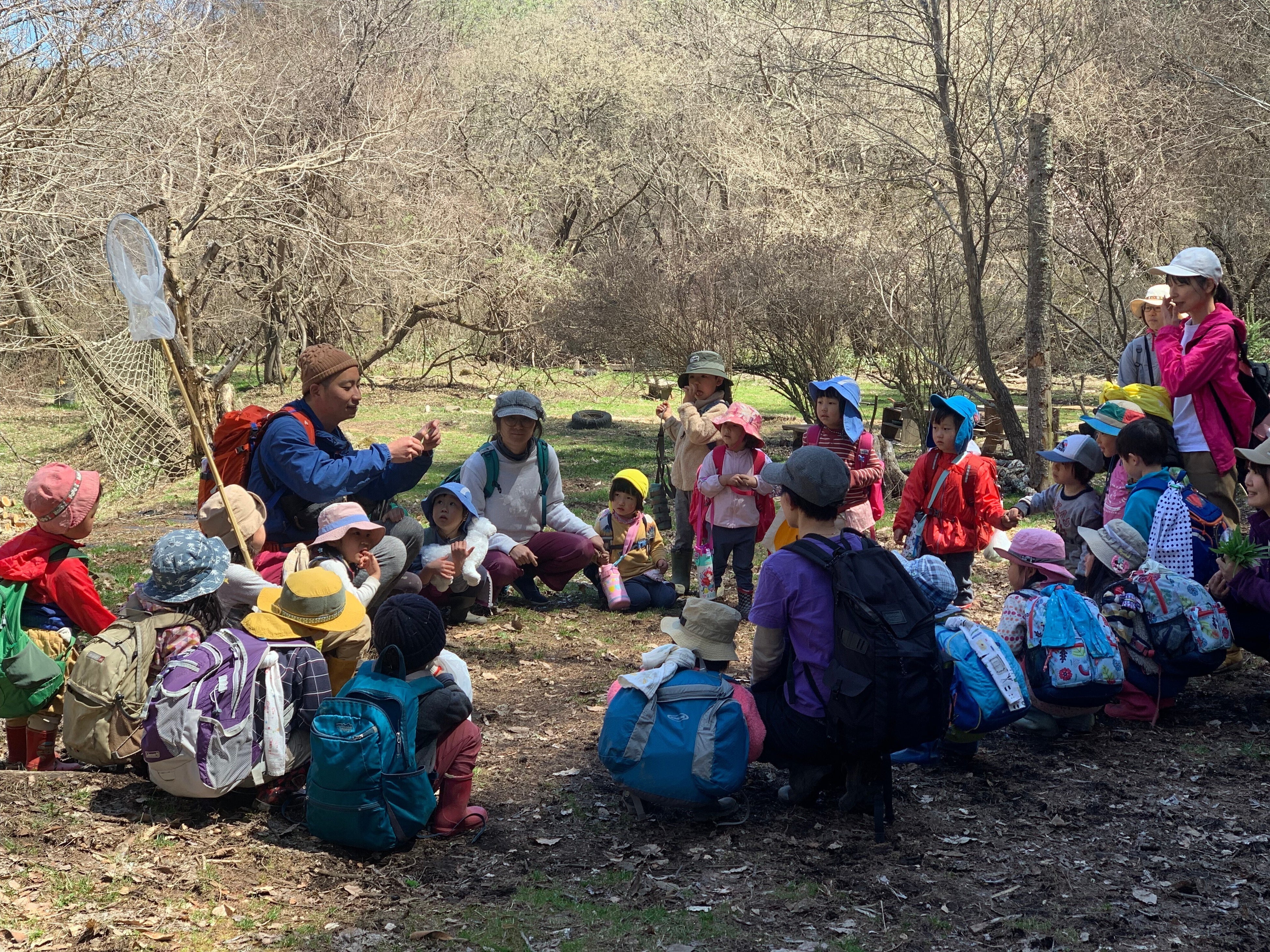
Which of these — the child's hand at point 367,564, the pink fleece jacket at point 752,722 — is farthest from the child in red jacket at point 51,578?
the pink fleece jacket at point 752,722

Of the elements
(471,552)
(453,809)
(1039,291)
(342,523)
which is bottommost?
(453,809)

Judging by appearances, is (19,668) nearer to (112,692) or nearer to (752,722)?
(112,692)

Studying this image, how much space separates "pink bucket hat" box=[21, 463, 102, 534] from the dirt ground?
945mm

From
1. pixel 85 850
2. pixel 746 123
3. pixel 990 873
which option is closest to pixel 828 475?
pixel 990 873

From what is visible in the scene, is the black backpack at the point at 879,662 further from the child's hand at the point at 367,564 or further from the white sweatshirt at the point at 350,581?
the child's hand at the point at 367,564

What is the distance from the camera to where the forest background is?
33.7 feet

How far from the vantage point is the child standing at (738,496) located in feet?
21.0

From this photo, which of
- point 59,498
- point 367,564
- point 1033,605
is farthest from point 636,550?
point 59,498

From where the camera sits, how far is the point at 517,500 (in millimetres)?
6609

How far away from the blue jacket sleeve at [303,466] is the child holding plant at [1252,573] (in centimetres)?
389

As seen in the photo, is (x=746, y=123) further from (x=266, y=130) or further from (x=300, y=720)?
(x=300, y=720)

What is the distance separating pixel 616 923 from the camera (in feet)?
10.6

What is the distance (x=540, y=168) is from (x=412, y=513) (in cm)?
1679

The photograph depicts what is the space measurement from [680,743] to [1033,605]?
1698mm
